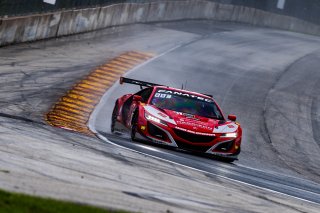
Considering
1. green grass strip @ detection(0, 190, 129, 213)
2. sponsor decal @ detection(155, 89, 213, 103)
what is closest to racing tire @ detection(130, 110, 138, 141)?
sponsor decal @ detection(155, 89, 213, 103)

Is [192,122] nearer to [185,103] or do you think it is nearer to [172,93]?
[185,103]

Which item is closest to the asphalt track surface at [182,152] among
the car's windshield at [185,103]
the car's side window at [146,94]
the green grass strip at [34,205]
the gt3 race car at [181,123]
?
the gt3 race car at [181,123]

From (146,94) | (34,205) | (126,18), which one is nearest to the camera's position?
(34,205)

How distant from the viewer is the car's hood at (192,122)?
1497 centimetres

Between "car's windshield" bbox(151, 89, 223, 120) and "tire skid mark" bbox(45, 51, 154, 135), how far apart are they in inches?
57.4

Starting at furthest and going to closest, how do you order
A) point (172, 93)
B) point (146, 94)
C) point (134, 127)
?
point (146, 94) → point (172, 93) → point (134, 127)

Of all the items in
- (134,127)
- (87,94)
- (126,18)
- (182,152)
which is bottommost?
(87,94)

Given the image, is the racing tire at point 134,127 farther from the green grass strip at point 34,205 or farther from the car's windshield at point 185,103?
the green grass strip at point 34,205

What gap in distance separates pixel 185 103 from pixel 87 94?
5466 mm

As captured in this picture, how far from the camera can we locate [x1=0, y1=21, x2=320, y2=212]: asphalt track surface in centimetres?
879

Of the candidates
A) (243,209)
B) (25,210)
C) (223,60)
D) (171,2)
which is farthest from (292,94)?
(25,210)

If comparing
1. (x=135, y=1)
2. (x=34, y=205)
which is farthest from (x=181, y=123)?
(x=135, y=1)

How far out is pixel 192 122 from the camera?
15141mm

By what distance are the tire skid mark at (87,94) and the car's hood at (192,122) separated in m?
1.35
